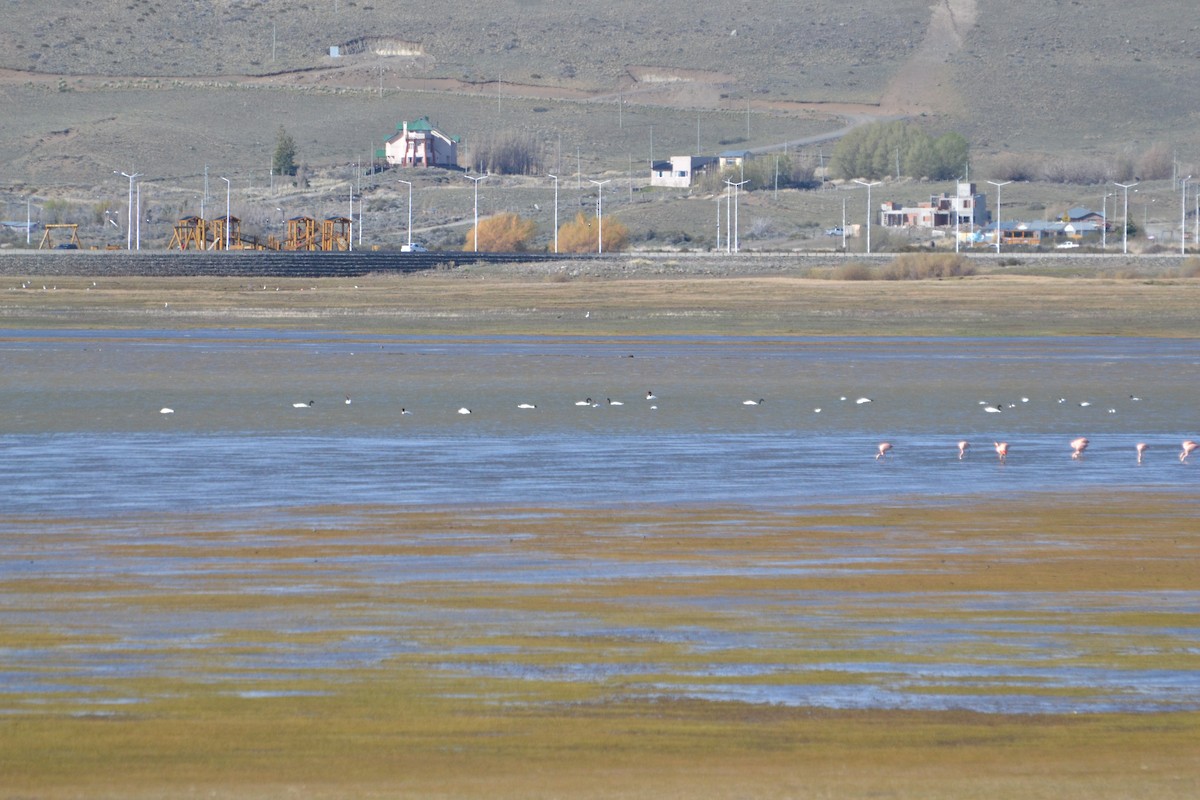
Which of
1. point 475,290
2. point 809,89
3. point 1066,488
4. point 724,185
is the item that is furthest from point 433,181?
point 1066,488

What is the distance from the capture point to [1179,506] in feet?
45.8

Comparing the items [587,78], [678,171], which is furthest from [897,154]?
[587,78]

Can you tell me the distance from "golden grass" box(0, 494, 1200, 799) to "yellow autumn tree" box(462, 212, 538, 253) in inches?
3380

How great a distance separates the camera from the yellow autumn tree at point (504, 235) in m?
98.1

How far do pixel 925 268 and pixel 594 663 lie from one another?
60962 mm

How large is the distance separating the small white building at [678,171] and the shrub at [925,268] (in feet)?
209

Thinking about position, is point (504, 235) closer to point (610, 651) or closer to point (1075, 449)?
point (1075, 449)

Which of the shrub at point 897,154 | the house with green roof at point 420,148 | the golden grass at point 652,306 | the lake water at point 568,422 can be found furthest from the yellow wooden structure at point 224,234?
the shrub at point 897,154

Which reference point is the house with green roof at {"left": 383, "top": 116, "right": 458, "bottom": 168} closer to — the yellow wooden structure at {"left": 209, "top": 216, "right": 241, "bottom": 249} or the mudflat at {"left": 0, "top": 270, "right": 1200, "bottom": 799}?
the yellow wooden structure at {"left": 209, "top": 216, "right": 241, "bottom": 249}

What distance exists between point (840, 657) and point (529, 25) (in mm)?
172162

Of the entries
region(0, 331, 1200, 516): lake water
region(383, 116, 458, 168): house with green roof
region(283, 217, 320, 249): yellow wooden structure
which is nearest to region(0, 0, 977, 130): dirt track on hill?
region(383, 116, 458, 168): house with green roof

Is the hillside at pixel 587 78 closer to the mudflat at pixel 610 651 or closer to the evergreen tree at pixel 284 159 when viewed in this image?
the evergreen tree at pixel 284 159

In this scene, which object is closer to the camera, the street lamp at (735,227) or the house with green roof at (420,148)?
the street lamp at (735,227)

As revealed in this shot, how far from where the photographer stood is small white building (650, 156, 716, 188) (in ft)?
437
